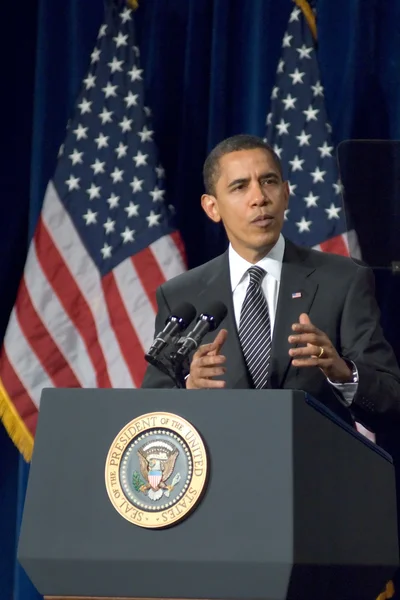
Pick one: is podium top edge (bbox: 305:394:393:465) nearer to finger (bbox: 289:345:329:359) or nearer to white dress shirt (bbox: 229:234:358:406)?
finger (bbox: 289:345:329:359)

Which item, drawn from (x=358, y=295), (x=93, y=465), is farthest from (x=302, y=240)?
(x=93, y=465)

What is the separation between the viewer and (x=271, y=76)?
3.94 m

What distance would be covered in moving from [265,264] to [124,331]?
1.16 meters

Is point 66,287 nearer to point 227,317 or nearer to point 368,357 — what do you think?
point 227,317

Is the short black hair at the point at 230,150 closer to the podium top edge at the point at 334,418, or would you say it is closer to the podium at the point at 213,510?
the podium top edge at the point at 334,418

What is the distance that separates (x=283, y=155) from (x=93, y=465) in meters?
2.22

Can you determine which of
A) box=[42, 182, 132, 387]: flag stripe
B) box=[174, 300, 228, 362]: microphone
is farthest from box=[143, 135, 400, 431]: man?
box=[42, 182, 132, 387]: flag stripe

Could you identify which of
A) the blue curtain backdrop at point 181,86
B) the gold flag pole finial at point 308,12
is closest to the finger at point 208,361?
the blue curtain backdrop at point 181,86

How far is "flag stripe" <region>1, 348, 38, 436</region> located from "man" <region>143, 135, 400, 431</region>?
3.83 ft

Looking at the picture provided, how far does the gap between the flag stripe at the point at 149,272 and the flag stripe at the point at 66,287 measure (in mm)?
265

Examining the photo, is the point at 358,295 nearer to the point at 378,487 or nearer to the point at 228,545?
the point at 378,487

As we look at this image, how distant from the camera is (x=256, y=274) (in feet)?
8.32

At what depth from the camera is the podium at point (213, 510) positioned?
5.17 feet

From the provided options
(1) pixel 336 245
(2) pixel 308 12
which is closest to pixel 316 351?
(1) pixel 336 245
